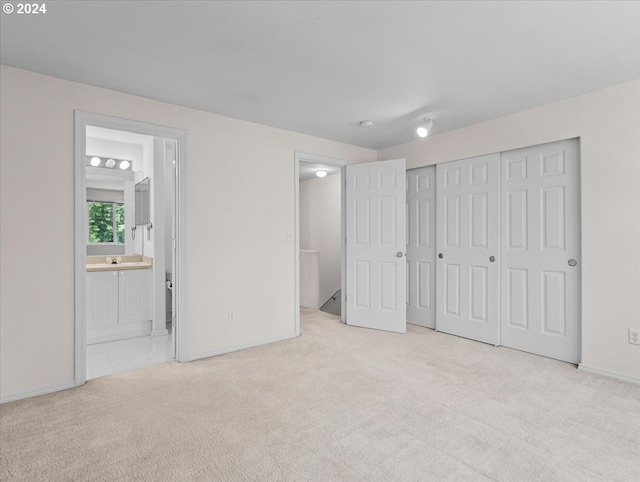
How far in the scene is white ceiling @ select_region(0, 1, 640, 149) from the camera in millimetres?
1849

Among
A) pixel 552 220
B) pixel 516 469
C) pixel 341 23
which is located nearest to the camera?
pixel 516 469

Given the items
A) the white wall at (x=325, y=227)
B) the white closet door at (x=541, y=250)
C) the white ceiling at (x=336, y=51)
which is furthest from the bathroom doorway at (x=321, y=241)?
the white ceiling at (x=336, y=51)

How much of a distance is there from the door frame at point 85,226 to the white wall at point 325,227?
305 cm

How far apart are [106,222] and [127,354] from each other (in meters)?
1.98

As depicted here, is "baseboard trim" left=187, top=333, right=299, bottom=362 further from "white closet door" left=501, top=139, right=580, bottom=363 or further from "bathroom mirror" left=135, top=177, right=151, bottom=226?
"white closet door" left=501, top=139, right=580, bottom=363

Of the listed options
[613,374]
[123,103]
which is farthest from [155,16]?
[613,374]

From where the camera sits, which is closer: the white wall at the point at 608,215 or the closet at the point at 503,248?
the white wall at the point at 608,215

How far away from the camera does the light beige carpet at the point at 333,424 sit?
1689mm

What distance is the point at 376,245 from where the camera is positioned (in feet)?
14.0

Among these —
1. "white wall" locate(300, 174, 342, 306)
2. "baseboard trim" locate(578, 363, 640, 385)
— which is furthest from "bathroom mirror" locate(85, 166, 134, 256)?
"baseboard trim" locate(578, 363, 640, 385)

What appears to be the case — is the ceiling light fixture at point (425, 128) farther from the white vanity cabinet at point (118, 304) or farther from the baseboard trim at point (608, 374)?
the white vanity cabinet at point (118, 304)

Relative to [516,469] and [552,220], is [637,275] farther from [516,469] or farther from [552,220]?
[516,469]

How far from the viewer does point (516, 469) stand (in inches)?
66.2

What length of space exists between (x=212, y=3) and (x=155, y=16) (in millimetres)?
350
